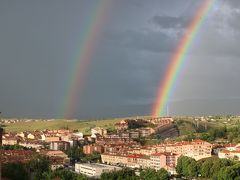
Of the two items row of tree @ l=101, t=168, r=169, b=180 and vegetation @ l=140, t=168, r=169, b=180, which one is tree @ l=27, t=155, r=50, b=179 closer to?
row of tree @ l=101, t=168, r=169, b=180

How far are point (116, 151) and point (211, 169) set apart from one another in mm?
15437

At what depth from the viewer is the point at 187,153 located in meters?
36.8

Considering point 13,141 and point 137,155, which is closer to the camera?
point 137,155

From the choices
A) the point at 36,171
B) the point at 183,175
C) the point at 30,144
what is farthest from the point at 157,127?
the point at 36,171

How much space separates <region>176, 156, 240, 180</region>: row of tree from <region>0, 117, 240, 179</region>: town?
2.79ft

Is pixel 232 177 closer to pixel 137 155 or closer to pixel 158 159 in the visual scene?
pixel 158 159

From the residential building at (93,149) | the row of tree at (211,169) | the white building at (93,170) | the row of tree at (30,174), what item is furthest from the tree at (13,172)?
the residential building at (93,149)

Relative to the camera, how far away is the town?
105 ft

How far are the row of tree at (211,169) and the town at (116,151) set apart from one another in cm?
85

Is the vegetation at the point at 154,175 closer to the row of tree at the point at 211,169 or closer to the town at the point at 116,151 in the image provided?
the town at the point at 116,151

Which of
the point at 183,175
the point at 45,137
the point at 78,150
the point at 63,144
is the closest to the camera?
the point at 183,175

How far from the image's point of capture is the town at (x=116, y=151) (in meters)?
31.9

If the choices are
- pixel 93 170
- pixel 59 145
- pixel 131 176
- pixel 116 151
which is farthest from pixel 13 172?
pixel 59 145

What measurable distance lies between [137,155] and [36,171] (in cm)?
1238
